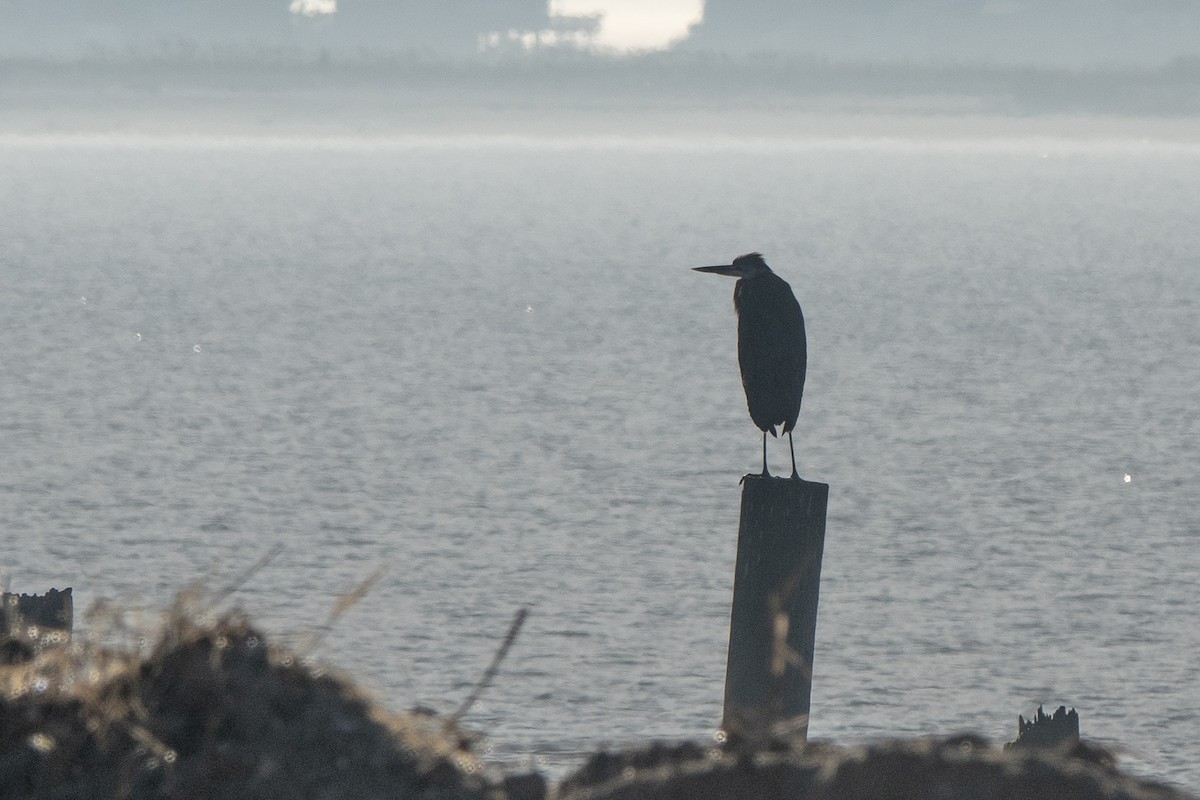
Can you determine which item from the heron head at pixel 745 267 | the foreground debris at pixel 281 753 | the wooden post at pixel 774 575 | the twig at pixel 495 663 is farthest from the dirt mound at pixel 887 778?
the heron head at pixel 745 267

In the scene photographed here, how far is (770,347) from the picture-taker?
34.4 feet

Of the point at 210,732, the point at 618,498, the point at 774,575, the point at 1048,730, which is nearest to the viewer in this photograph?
the point at 210,732

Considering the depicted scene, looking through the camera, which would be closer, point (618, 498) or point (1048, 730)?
point (1048, 730)

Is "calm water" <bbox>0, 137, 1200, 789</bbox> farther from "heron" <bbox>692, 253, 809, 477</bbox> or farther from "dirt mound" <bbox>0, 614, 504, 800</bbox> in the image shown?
"heron" <bbox>692, 253, 809, 477</bbox>

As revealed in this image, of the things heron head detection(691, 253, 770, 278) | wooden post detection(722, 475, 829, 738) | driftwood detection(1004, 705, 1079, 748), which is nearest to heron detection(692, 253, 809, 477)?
heron head detection(691, 253, 770, 278)

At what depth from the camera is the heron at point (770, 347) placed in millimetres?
10383

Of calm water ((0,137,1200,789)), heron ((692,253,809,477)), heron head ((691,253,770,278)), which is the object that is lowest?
calm water ((0,137,1200,789))

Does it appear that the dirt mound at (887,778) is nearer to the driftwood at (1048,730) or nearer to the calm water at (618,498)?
the calm water at (618,498)

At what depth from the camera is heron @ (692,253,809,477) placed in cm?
1038

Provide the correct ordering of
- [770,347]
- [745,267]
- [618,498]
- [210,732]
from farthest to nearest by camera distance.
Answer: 1. [618,498]
2. [745,267]
3. [770,347]
4. [210,732]

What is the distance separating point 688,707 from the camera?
75.6 ft

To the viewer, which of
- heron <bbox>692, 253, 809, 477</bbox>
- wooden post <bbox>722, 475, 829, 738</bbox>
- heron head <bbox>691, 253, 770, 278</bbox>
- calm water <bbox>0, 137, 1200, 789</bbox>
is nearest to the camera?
wooden post <bbox>722, 475, 829, 738</bbox>

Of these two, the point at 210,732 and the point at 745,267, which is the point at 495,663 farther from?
the point at 745,267

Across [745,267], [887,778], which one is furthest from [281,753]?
[745,267]
